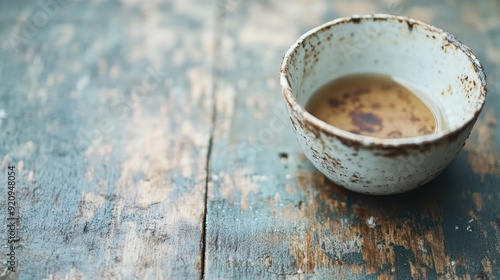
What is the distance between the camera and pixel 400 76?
1034mm

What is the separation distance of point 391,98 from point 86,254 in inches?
24.1

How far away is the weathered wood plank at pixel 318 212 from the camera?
826mm

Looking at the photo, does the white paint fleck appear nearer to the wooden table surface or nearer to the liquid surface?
the wooden table surface

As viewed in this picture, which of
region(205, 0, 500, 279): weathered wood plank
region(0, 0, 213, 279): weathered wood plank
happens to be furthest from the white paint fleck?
region(0, 0, 213, 279): weathered wood plank

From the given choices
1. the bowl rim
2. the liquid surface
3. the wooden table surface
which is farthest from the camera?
the liquid surface

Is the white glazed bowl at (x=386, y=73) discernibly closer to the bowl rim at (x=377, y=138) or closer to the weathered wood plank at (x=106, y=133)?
the bowl rim at (x=377, y=138)

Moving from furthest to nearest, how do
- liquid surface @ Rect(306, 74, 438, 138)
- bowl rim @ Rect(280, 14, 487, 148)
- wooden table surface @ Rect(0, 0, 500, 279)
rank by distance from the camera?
liquid surface @ Rect(306, 74, 438, 138), wooden table surface @ Rect(0, 0, 500, 279), bowl rim @ Rect(280, 14, 487, 148)

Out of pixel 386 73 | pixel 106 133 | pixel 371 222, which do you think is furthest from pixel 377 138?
pixel 106 133

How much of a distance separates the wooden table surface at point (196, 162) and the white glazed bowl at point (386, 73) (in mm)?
91

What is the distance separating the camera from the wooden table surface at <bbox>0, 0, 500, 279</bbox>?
836 millimetres

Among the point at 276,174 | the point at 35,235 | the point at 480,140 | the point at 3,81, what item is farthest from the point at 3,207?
the point at 480,140

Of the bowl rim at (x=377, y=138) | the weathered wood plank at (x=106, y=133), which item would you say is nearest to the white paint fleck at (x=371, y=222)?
the bowl rim at (x=377, y=138)

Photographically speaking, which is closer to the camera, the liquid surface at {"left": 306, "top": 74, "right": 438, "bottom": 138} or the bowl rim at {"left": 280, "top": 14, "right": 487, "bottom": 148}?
the bowl rim at {"left": 280, "top": 14, "right": 487, "bottom": 148}

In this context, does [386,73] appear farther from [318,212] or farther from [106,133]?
[106,133]
